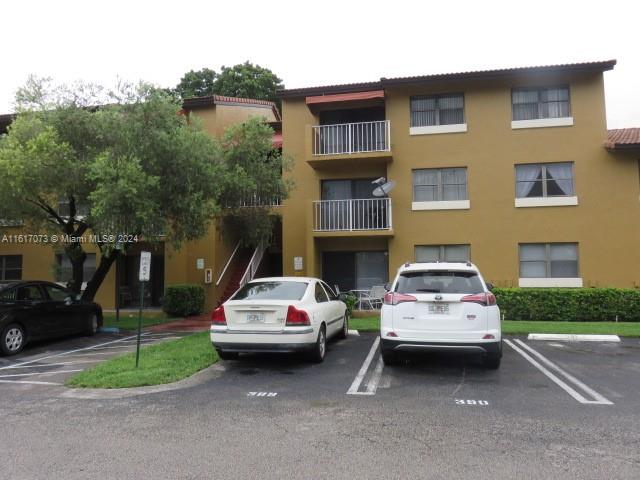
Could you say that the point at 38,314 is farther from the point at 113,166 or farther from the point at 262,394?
the point at 262,394

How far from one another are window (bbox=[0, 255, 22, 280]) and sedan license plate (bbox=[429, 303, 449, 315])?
1824 cm

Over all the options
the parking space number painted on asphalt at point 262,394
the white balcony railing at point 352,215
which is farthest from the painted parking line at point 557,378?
the white balcony railing at point 352,215

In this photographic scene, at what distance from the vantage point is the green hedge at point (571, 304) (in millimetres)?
13492

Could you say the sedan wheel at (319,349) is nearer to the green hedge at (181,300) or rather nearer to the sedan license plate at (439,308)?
the sedan license plate at (439,308)

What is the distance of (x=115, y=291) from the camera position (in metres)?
18.3

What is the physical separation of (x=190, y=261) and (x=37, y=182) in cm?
703

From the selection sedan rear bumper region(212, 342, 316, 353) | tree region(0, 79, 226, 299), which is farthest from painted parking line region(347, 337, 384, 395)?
tree region(0, 79, 226, 299)

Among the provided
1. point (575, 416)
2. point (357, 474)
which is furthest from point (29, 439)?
point (575, 416)

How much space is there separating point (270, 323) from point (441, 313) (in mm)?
2666

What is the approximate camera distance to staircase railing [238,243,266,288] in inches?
682

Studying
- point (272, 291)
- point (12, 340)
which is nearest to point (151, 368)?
point (272, 291)

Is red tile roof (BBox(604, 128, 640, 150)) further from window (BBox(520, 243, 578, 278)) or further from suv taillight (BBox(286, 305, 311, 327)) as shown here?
suv taillight (BBox(286, 305, 311, 327))

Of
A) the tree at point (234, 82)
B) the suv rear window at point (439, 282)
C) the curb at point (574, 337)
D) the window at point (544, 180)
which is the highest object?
the tree at point (234, 82)

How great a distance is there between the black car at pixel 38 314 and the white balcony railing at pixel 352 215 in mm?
7796
